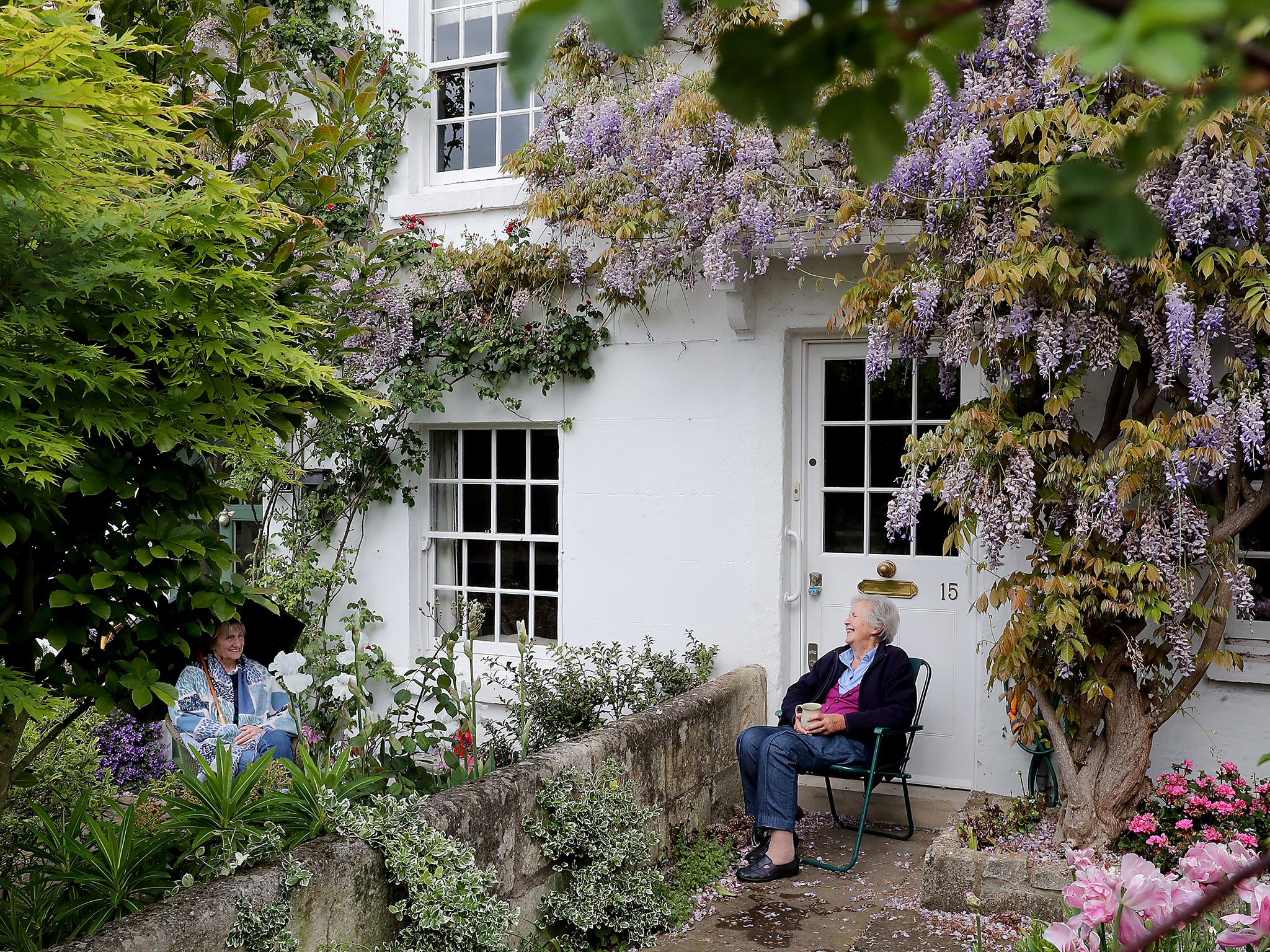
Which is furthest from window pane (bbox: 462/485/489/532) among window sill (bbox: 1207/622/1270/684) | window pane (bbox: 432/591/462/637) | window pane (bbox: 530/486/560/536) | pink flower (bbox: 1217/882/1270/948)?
pink flower (bbox: 1217/882/1270/948)

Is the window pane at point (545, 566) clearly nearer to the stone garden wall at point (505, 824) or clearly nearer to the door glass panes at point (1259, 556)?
the stone garden wall at point (505, 824)

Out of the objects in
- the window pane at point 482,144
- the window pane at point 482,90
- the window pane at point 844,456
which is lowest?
the window pane at point 844,456

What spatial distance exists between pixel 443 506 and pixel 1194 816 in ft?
16.1

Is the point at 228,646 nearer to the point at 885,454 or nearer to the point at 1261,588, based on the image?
the point at 885,454

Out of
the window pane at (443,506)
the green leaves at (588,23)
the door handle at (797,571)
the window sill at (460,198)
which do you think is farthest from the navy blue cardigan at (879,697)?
the green leaves at (588,23)

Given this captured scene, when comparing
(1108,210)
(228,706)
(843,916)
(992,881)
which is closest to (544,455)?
(228,706)

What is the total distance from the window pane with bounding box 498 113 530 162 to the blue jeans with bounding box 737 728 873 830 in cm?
427

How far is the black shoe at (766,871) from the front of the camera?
5.00 m

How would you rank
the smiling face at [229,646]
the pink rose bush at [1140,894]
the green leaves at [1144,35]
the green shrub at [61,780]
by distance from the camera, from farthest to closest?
the smiling face at [229,646], the green shrub at [61,780], the pink rose bush at [1140,894], the green leaves at [1144,35]

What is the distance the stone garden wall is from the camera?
2674 millimetres

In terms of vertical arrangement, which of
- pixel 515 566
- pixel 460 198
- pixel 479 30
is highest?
pixel 479 30

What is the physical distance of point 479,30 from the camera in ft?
23.9

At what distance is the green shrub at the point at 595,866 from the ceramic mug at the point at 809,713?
118 centimetres

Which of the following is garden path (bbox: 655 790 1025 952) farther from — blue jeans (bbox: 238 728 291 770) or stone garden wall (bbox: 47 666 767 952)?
blue jeans (bbox: 238 728 291 770)
